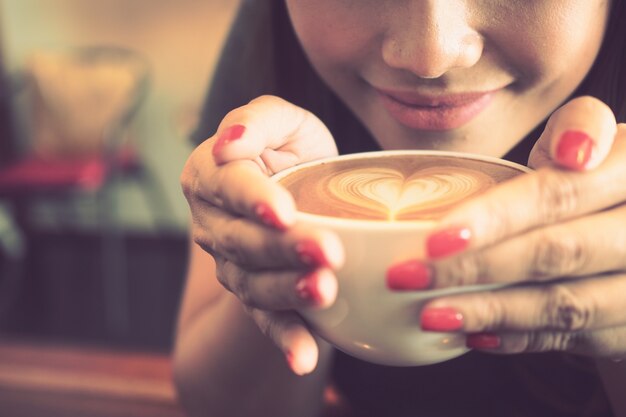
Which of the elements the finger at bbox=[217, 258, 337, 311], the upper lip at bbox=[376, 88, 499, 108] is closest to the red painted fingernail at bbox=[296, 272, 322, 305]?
the finger at bbox=[217, 258, 337, 311]

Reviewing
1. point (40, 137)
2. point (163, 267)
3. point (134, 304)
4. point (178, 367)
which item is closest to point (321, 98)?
point (178, 367)

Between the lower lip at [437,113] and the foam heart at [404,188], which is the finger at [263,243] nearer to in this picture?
the foam heart at [404,188]

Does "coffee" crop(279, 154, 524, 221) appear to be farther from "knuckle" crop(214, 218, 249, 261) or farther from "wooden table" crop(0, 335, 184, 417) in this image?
"wooden table" crop(0, 335, 184, 417)

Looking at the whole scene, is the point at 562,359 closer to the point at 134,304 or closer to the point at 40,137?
the point at 134,304

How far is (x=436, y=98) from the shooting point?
1.67 feet

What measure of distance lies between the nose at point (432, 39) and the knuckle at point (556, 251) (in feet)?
0.54

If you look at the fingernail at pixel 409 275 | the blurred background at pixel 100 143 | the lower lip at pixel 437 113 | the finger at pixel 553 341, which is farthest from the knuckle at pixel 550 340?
the blurred background at pixel 100 143

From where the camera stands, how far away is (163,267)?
2.94 metres

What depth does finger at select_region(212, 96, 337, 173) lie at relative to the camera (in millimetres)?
411

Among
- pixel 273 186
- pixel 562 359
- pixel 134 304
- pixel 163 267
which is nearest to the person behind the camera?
pixel 273 186

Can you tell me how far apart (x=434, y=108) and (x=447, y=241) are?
241 mm

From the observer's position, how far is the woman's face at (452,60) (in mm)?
454

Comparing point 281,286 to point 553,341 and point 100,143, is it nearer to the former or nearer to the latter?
point 553,341

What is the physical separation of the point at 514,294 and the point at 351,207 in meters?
0.12
